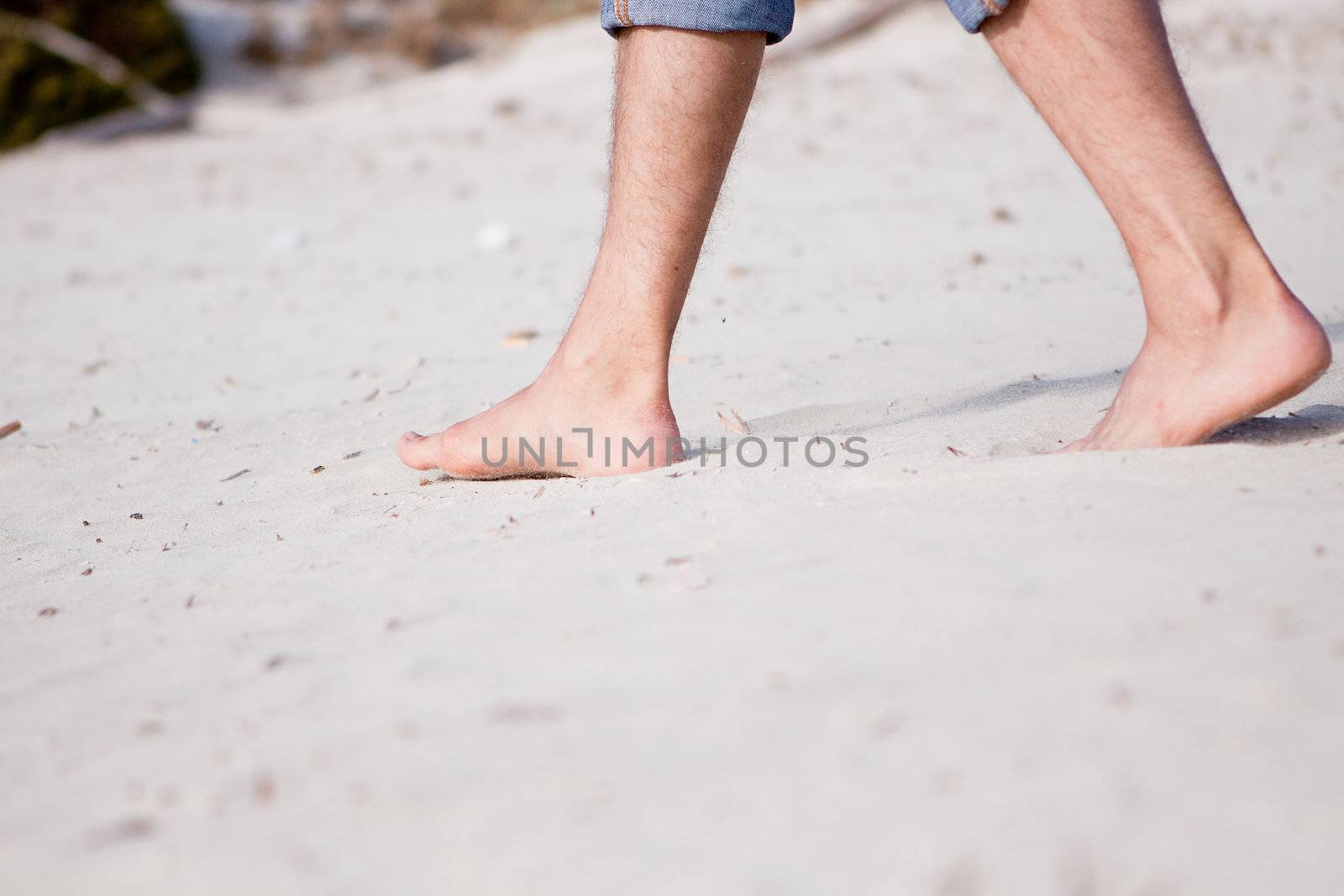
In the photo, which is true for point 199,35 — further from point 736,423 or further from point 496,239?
point 736,423

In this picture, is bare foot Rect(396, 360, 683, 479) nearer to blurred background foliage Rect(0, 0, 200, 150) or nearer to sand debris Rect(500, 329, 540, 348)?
sand debris Rect(500, 329, 540, 348)

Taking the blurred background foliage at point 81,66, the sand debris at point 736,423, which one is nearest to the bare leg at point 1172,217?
the sand debris at point 736,423

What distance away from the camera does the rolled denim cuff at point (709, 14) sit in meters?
1.49

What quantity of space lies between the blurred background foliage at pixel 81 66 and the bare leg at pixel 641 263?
877cm

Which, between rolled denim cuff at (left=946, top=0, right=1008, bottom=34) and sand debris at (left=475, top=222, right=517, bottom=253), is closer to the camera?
rolled denim cuff at (left=946, top=0, right=1008, bottom=34)

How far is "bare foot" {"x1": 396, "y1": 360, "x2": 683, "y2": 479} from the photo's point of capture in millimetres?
1664

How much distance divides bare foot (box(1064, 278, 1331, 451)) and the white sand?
0.25 ft

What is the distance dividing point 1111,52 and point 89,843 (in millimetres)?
1307

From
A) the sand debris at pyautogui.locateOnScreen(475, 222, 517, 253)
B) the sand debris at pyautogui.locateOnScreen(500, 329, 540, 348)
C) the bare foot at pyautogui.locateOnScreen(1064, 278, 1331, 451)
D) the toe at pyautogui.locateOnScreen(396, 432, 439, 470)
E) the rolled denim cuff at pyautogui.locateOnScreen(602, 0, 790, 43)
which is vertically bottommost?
the sand debris at pyautogui.locateOnScreen(475, 222, 517, 253)

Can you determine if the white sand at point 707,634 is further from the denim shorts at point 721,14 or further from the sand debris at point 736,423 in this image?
the denim shorts at point 721,14

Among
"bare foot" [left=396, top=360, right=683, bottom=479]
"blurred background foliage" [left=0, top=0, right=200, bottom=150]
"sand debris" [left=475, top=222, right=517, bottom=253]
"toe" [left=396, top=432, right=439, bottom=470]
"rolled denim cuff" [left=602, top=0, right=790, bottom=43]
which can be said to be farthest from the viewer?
"blurred background foliage" [left=0, top=0, right=200, bottom=150]

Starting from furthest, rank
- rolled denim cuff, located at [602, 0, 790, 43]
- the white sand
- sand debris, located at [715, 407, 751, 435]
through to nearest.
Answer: sand debris, located at [715, 407, 751, 435] < rolled denim cuff, located at [602, 0, 790, 43] < the white sand

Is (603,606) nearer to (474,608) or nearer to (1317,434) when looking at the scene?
(474,608)

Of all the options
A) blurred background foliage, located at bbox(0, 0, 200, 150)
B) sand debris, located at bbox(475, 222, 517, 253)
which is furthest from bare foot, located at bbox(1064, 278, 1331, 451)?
blurred background foliage, located at bbox(0, 0, 200, 150)
